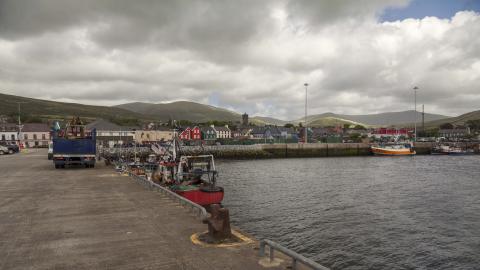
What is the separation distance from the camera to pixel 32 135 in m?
133

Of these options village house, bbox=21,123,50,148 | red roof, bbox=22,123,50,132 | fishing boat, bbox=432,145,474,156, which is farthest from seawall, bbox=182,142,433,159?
red roof, bbox=22,123,50,132

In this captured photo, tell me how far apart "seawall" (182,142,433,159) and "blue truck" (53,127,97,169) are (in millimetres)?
46500

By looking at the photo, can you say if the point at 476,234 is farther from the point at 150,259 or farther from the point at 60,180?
the point at 60,180

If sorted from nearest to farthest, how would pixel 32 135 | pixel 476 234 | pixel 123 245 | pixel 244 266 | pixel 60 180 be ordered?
pixel 244 266
pixel 123 245
pixel 476 234
pixel 60 180
pixel 32 135

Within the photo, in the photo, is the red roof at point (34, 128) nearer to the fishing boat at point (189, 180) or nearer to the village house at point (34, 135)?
the village house at point (34, 135)

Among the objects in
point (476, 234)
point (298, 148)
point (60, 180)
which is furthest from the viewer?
point (298, 148)

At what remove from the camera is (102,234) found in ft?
39.1

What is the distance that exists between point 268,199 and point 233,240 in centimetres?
2109

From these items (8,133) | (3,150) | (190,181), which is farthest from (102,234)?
(8,133)

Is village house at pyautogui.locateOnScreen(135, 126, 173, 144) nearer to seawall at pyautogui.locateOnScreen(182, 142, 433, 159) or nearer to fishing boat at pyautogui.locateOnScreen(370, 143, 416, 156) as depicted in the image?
seawall at pyautogui.locateOnScreen(182, 142, 433, 159)

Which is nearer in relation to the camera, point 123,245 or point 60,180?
point 123,245

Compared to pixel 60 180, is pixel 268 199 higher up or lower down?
lower down

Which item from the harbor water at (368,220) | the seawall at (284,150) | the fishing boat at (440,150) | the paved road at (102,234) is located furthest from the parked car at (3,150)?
the fishing boat at (440,150)

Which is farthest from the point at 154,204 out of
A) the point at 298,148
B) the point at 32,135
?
the point at 32,135
